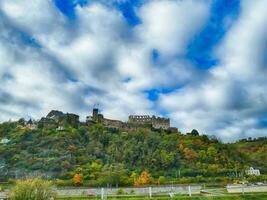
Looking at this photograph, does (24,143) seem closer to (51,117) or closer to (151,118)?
(51,117)

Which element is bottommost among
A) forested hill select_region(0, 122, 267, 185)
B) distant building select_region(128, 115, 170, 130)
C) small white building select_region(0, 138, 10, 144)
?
forested hill select_region(0, 122, 267, 185)

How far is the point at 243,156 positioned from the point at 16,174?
7324 cm

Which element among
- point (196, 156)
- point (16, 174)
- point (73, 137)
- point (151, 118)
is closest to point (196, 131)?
point (151, 118)

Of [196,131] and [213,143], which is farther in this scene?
[196,131]

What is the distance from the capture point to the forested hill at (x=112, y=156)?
288ft

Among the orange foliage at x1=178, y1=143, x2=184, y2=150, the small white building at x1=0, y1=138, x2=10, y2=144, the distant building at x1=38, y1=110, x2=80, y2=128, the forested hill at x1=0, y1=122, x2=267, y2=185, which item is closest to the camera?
the forested hill at x1=0, y1=122, x2=267, y2=185

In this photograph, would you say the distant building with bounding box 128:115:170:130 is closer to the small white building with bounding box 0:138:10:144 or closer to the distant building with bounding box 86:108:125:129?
the distant building with bounding box 86:108:125:129

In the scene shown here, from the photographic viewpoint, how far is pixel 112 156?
106812 millimetres

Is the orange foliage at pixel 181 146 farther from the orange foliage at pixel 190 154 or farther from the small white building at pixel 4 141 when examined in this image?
the small white building at pixel 4 141

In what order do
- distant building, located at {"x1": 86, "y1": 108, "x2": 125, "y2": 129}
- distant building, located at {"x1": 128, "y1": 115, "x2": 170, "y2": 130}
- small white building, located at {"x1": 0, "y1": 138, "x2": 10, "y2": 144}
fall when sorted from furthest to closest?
distant building, located at {"x1": 128, "y1": 115, "x2": 170, "y2": 130} < distant building, located at {"x1": 86, "y1": 108, "x2": 125, "y2": 129} < small white building, located at {"x1": 0, "y1": 138, "x2": 10, "y2": 144}

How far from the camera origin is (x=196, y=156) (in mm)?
101938

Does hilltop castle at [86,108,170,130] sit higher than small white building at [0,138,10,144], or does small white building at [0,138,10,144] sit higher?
hilltop castle at [86,108,170,130]

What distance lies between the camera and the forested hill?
87688 millimetres

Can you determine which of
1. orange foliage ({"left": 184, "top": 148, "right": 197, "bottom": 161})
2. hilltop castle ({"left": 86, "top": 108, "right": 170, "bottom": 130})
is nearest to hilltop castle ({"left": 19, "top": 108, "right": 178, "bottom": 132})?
hilltop castle ({"left": 86, "top": 108, "right": 170, "bottom": 130})
